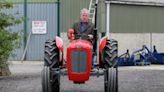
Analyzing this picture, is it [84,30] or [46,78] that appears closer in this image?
[46,78]

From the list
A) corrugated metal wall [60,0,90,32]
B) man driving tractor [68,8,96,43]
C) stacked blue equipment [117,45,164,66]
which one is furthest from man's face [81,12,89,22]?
corrugated metal wall [60,0,90,32]

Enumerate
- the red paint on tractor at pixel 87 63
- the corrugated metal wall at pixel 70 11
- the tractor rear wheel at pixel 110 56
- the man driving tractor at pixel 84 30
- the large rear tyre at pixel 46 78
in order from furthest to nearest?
1. the corrugated metal wall at pixel 70 11
2. the man driving tractor at pixel 84 30
3. the tractor rear wheel at pixel 110 56
4. the large rear tyre at pixel 46 78
5. the red paint on tractor at pixel 87 63

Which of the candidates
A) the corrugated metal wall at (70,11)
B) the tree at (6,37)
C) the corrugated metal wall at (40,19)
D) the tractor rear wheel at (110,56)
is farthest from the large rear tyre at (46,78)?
the corrugated metal wall at (40,19)

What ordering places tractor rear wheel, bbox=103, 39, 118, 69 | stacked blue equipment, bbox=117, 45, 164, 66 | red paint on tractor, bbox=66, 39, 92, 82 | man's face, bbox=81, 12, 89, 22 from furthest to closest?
1. stacked blue equipment, bbox=117, 45, 164, 66
2. man's face, bbox=81, 12, 89, 22
3. tractor rear wheel, bbox=103, 39, 118, 69
4. red paint on tractor, bbox=66, 39, 92, 82

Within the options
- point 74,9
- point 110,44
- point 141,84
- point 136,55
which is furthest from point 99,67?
point 74,9

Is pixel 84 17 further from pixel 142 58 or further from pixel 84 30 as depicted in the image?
pixel 142 58

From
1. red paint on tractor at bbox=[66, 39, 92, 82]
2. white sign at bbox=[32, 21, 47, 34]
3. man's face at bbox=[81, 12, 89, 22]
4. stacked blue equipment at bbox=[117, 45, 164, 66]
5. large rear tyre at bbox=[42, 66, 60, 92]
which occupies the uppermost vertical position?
man's face at bbox=[81, 12, 89, 22]

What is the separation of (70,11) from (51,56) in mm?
20650

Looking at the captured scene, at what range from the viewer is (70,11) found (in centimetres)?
3341

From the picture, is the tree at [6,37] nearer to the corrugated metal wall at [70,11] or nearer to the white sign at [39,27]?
the corrugated metal wall at [70,11]

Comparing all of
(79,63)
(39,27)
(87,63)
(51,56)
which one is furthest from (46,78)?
(39,27)

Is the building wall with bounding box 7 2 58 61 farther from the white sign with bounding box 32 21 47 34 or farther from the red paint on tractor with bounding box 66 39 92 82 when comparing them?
the red paint on tractor with bounding box 66 39 92 82

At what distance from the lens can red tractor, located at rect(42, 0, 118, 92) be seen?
12438 millimetres

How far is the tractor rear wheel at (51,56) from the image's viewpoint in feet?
42.2
